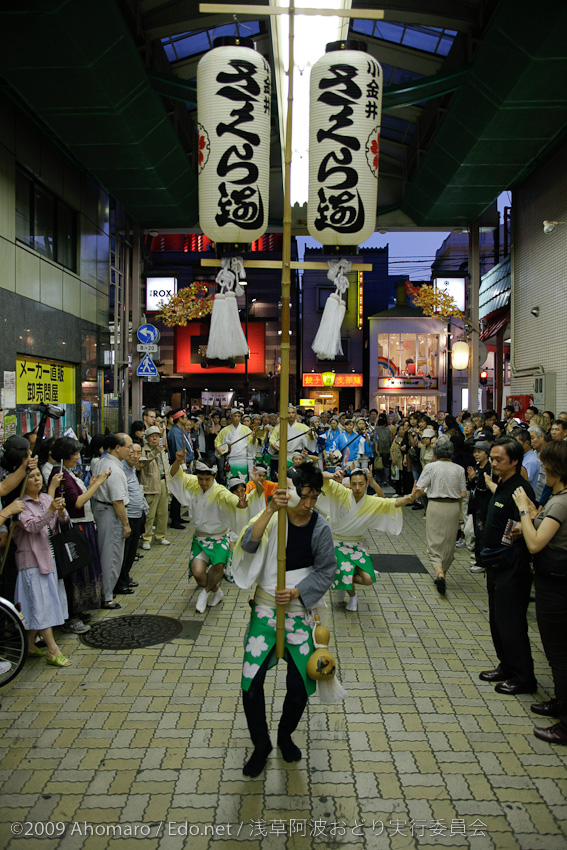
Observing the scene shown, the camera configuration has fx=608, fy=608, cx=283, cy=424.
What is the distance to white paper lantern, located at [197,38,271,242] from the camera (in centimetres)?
475

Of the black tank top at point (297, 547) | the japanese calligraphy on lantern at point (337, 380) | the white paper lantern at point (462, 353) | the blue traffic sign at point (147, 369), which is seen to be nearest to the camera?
the black tank top at point (297, 547)

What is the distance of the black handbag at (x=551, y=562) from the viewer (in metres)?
4.21

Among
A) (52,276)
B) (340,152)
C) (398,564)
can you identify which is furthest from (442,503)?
(52,276)

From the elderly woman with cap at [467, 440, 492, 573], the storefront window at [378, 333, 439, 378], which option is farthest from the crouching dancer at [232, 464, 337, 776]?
the storefront window at [378, 333, 439, 378]

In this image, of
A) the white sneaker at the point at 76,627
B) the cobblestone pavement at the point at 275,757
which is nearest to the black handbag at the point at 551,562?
the cobblestone pavement at the point at 275,757

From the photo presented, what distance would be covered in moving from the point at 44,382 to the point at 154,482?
11.7 ft

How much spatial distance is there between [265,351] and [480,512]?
31871mm

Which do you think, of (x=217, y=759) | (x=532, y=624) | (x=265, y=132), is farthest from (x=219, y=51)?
(x=532, y=624)

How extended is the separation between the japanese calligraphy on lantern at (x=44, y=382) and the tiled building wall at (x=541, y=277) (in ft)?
34.1

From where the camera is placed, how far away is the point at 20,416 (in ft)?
33.2

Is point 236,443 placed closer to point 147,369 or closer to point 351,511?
point 147,369

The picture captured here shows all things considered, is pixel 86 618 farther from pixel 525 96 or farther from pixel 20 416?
pixel 525 96

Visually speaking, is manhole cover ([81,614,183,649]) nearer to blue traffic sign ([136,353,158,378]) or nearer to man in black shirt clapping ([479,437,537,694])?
man in black shirt clapping ([479,437,537,694])

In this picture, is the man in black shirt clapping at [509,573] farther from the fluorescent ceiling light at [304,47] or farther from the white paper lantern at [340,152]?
the fluorescent ceiling light at [304,47]
